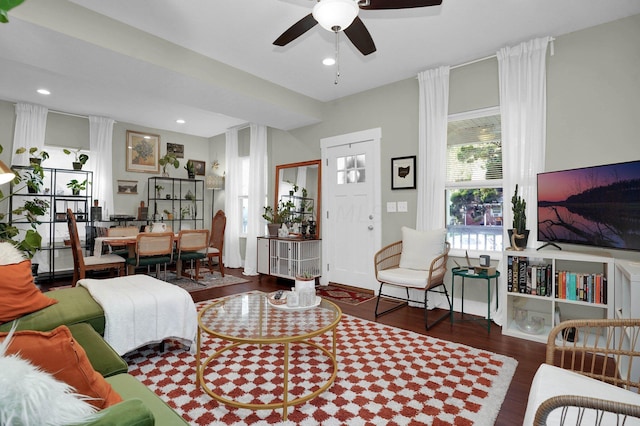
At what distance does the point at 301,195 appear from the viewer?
17.4 ft

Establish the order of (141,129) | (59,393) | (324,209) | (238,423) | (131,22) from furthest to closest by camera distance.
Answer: (141,129)
(324,209)
(131,22)
(238,423)
(59,393)

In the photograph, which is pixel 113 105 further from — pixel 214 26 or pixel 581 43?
pixel 581 43

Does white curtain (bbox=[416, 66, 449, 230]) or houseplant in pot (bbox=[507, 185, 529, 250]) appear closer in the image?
houseplant in pot (bbox=[507, 185, 529, 250])

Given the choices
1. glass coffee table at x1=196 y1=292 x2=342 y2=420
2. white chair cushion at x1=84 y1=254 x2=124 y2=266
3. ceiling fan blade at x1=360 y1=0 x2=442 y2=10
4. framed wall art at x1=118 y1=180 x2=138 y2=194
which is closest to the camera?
glass coffee table at x1=196 y1=292 x2=342 y2=420

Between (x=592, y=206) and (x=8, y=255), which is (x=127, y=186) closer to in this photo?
(x=8, y=255)

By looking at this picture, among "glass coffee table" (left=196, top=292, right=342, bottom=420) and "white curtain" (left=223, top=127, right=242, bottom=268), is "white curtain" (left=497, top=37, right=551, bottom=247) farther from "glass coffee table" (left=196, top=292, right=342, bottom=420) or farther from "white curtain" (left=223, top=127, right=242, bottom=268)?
"white curtain" (left=223, top=127, right=242, bottom=268)

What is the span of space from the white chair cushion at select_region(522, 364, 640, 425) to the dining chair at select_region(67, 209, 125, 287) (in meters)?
4.62

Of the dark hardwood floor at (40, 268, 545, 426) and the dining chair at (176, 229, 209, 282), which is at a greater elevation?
the dining chair at (176, 229, 209, 282)

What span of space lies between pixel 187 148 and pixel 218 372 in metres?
5.87

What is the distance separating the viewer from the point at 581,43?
120 inches

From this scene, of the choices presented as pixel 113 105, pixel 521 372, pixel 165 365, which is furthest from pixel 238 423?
pixel 113 105

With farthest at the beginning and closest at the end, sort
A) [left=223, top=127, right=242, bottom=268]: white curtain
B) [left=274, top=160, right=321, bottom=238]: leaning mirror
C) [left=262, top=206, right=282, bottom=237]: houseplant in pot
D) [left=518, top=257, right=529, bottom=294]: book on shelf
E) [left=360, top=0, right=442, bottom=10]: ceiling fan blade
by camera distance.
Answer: [left=223, top=127, right=242, bottom=268]: white curtain < [left=262, top=206, right=282, bottom=237]: houseplant in pot < [left=274, top=160, right=321, bottom=238]: leaning mirror < [left=518, top=257, right=529, bottom=294]: book on shelf < [left=360, top=0, right=442, bottom=10]: ceiling fan blade

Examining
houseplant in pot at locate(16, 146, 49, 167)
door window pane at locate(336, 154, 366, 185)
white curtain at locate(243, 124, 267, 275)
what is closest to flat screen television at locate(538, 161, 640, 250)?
door window pane at locate(336, 154, 366, 185)

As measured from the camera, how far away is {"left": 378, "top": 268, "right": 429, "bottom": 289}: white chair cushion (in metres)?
3.23
